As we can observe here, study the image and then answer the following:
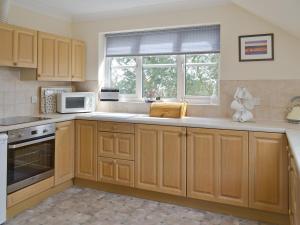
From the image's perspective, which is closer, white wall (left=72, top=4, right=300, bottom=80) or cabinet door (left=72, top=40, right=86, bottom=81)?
white wall (left=72, top=4, right=300, bottom=80)

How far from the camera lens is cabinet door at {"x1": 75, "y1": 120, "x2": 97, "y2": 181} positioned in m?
→ 3.36

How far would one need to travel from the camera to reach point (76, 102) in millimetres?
3691

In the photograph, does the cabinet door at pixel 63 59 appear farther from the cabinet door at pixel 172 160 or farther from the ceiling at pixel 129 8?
the cabinet door at pixel 172 160

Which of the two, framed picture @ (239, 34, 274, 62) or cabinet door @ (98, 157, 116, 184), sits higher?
framed picture @ (239, 34, 274, 62)

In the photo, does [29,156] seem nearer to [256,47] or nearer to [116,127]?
[116,127]

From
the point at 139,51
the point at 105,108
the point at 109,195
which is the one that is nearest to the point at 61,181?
the point at 109,195

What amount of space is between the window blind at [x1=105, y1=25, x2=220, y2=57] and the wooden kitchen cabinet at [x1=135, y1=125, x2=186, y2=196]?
113cm

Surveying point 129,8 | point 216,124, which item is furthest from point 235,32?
point 129,8

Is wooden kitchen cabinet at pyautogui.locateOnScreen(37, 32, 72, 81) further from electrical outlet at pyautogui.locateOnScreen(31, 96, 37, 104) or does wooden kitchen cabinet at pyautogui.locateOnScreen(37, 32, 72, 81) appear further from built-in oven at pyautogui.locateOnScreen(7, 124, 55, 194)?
built-in oven at pyautogui.locateOnScreen(7, 124, 55, 194)

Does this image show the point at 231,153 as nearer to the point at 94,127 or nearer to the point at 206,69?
the point at 206,69

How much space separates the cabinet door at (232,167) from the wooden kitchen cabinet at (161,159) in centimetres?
37

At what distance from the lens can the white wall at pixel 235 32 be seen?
2965mm

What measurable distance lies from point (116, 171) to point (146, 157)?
43 cm

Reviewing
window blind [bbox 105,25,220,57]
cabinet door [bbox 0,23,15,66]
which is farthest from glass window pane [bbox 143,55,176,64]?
cabinet door [bbox 0,23,15,66]
